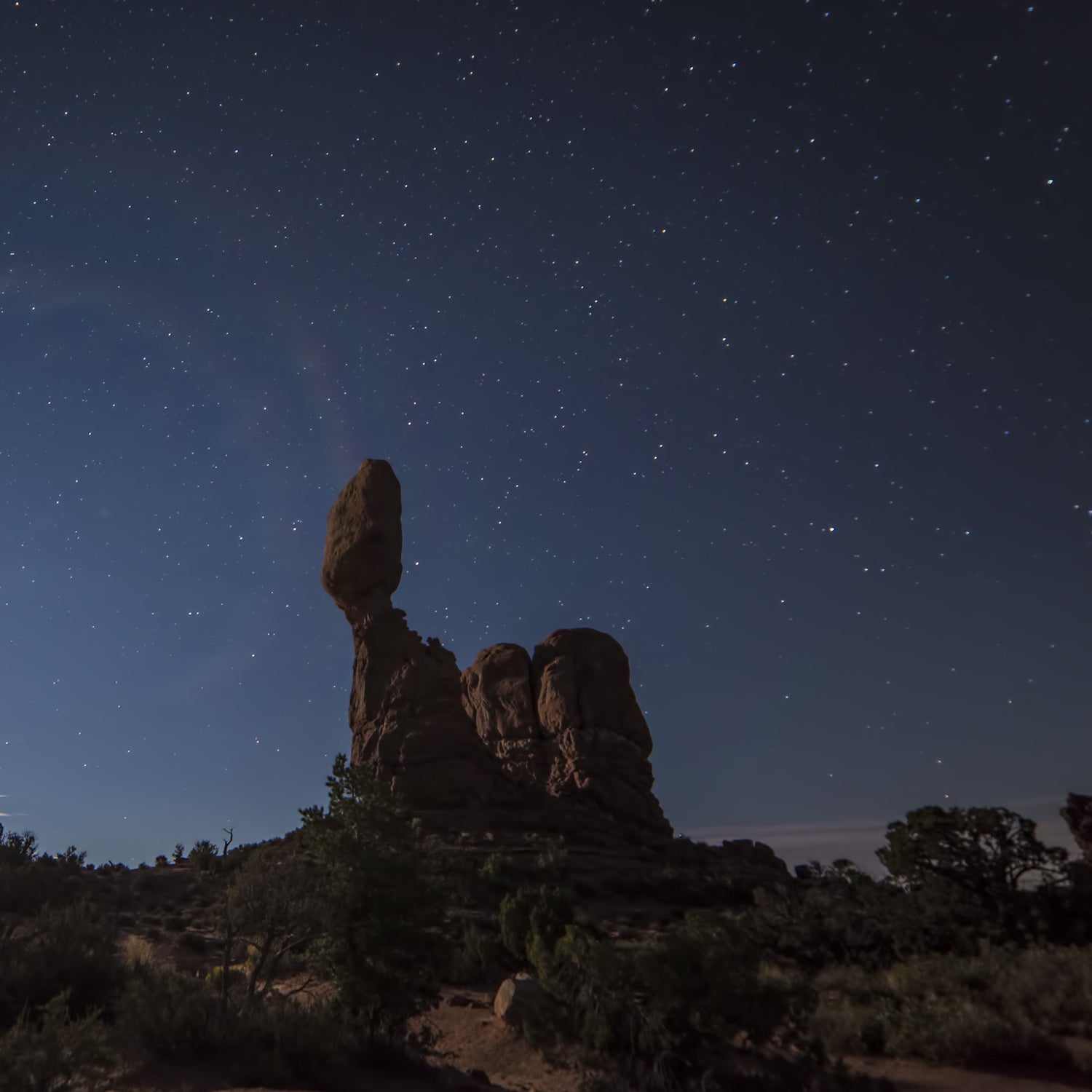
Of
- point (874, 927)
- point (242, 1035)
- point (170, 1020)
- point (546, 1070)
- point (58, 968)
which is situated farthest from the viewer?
point (874, 927)

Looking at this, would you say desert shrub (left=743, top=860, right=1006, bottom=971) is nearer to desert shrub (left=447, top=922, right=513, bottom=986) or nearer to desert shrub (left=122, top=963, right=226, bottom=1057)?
desert shrub (left=447, top=922, right=513, bottom=986)

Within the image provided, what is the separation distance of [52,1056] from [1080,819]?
33.1 metres

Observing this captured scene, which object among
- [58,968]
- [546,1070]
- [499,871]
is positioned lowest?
[546,1070]

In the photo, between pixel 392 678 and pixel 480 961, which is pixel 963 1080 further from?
pixel 392 678

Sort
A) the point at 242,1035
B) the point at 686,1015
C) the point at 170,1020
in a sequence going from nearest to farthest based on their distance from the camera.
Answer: the point at 170,1020, the point at 242,1035, the point at 686,1015

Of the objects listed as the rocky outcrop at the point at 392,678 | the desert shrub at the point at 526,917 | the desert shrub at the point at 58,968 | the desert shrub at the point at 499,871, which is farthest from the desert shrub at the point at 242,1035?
the rocky outcrop at the point at 392,678

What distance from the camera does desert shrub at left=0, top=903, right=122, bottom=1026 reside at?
43.2 feet

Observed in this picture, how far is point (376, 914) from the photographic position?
1430cm

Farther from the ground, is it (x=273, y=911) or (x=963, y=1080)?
(x=273, y=911)

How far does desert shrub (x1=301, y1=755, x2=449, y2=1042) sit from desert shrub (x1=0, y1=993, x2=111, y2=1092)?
5508 millimetres

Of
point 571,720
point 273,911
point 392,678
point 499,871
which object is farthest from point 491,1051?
point 571,720

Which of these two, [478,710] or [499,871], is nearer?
[499,871]

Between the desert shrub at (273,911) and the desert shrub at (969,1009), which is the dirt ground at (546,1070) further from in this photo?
the desert shrub at (273,911)

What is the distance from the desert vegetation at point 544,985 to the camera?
11633 mm
